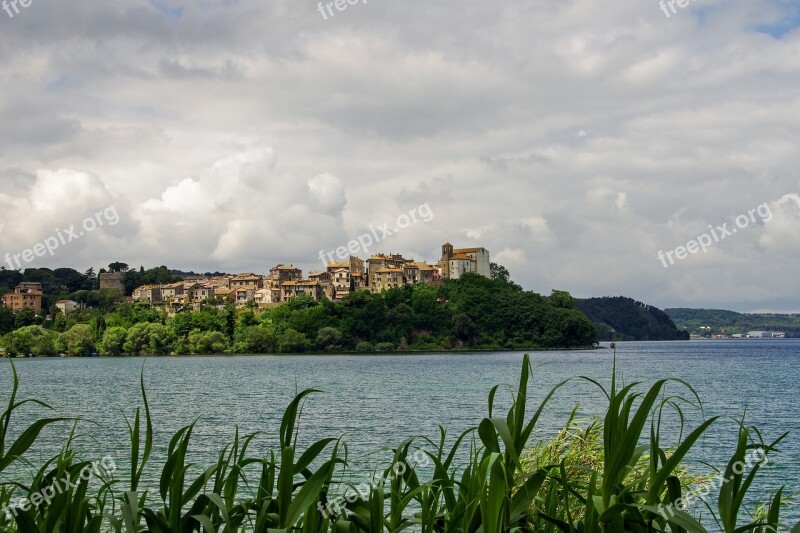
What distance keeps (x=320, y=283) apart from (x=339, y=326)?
2149cm

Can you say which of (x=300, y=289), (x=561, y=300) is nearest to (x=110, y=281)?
(x=300, y=289)

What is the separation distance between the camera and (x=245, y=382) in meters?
61.5

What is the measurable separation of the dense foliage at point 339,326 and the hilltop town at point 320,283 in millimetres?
8478

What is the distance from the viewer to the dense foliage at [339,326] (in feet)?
384

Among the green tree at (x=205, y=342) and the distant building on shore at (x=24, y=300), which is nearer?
the green tree at (x=205, y=342)

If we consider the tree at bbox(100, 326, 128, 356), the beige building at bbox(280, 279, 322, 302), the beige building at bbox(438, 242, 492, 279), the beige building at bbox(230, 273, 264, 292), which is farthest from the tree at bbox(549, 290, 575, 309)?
the tree at bbox(100, 326, 128, 356)

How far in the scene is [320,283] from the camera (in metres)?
144

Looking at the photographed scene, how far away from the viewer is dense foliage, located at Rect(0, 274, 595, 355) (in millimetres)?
117188

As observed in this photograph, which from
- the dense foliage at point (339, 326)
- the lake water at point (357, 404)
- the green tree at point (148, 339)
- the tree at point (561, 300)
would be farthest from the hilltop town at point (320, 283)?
the lake water at point (357, 404)

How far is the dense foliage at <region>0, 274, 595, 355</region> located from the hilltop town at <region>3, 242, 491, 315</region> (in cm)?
848

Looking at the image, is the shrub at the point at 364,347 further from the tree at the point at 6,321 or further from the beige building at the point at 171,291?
the tree at the point at 6,321

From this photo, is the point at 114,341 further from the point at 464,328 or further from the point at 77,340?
the point at 464,328

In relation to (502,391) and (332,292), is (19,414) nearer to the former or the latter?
(502,391)

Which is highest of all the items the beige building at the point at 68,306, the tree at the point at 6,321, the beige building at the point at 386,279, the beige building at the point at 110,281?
the beige building at the point at 110,281
